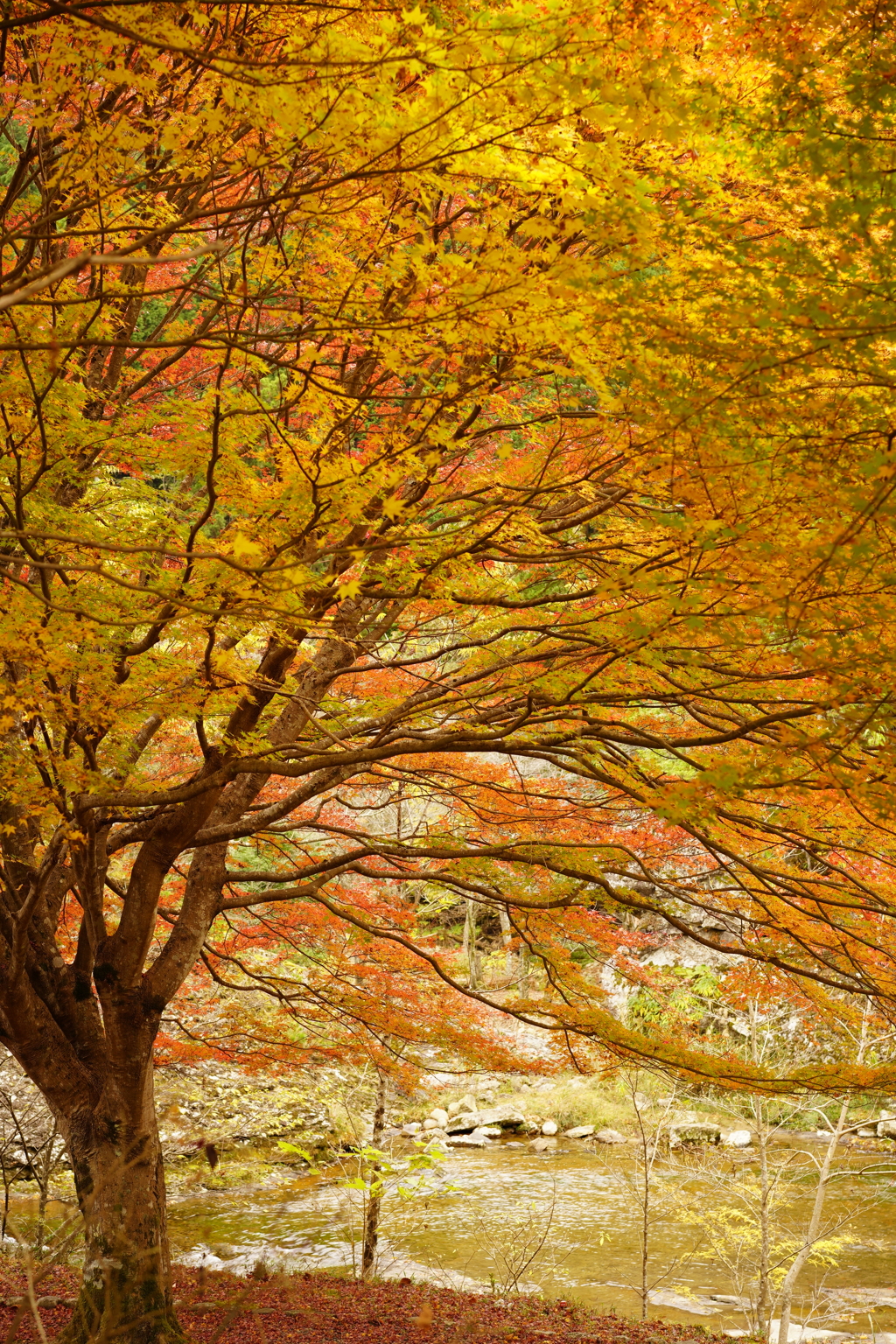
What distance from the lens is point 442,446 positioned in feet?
15.0

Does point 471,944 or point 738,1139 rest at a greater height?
point 471,944

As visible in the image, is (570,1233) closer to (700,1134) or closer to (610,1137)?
(610,1137)

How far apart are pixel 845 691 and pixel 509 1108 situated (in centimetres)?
1559

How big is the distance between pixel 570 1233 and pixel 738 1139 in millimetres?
5098

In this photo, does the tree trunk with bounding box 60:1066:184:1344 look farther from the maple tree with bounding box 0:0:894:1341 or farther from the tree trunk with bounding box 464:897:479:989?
the tree trunk with bounding box 464:897:479:989

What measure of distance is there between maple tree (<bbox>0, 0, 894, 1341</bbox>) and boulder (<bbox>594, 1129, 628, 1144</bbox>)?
34.5 feet

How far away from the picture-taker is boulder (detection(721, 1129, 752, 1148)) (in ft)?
49.6

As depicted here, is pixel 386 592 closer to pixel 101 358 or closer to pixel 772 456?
pixel 772 456

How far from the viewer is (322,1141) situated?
45.3ft

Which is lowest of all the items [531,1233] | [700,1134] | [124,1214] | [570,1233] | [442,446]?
[570,1233]

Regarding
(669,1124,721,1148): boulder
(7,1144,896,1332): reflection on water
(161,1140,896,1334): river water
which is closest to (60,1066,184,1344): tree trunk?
(161,1140,896,1334): river water

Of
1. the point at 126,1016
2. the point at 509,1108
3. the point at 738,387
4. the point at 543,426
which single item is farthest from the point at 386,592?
the point at 509,1108

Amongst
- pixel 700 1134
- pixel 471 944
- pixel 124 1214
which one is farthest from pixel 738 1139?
pixel 124 1214

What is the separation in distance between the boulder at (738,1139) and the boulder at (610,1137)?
167 cm
